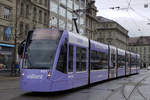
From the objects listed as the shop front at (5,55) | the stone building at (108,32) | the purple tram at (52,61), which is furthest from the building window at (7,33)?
the stone building at (108,32)

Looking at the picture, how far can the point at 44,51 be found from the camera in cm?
1139

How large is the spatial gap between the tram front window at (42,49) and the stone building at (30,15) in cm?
2116

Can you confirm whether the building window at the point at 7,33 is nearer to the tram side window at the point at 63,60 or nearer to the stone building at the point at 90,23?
the tram side window at the point at 63,60

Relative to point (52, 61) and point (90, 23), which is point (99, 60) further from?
point (90, 23)

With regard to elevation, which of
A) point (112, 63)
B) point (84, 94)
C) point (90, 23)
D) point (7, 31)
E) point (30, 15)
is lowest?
point (84, 94)

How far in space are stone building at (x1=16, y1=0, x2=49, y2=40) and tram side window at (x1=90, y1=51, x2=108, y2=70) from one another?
16.0 meters

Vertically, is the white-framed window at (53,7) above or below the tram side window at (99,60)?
above

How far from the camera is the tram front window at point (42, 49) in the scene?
36.7 feet

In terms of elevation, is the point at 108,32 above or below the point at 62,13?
above

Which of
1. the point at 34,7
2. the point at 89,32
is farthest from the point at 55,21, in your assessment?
the point at 89,32

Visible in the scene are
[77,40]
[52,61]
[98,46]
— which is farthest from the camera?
[98,46]

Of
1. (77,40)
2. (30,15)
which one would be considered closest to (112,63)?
(77,40)

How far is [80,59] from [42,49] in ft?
10.9

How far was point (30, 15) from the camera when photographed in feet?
125
